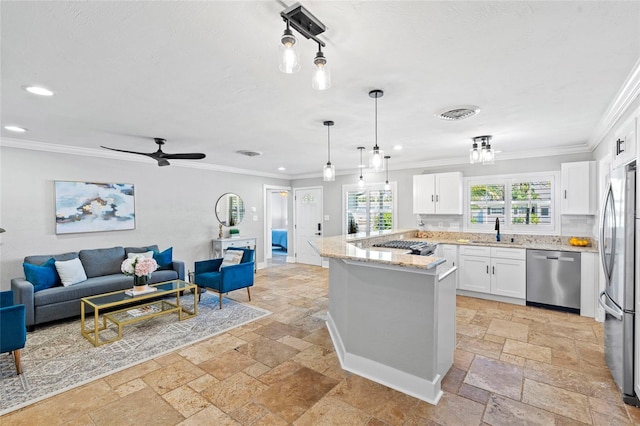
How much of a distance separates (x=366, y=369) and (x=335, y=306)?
0.83 m

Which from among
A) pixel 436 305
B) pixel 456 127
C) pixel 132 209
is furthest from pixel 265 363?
pixel 132 209

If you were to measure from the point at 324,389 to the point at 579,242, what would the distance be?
14.4 ft

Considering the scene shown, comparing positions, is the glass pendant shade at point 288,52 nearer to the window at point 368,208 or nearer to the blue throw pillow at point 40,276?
the blue throw pillow at point 40,276

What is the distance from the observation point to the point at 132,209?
5.27m

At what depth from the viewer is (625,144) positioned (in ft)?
8.59

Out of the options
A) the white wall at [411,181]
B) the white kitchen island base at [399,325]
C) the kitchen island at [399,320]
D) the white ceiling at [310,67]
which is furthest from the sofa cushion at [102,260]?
the white wall at [411,181]

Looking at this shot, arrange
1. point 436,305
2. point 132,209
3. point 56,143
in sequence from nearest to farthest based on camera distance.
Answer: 1. point 436,305
2. point 56,143
3. point 132,209

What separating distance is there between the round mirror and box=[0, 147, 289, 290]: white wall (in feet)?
0.39

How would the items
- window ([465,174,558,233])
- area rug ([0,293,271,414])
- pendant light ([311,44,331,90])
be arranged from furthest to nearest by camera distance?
window ([465,174,558,233]), area rug ([0,293,271,414]), pendant light ([311,44,331,90])

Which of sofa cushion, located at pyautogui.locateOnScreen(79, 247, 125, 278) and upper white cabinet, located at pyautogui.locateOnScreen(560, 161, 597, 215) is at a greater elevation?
upper white cabinet, located at pyautogui.locateOnScreen(560, 161, 597, 215)

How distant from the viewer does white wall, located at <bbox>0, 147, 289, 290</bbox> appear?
415 centimetres

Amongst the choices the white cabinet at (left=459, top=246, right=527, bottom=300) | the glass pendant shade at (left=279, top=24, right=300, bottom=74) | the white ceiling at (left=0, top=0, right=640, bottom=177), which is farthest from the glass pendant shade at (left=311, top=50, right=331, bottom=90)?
the white cabinet at (left=459, top=246, right=527, bottom=300)

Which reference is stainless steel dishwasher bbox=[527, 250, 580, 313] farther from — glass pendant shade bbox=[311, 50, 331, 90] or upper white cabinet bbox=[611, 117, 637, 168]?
glass pendant shade bbox=[311, 50, 331, 90]

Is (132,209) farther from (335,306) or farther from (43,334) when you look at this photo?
(335,306)
